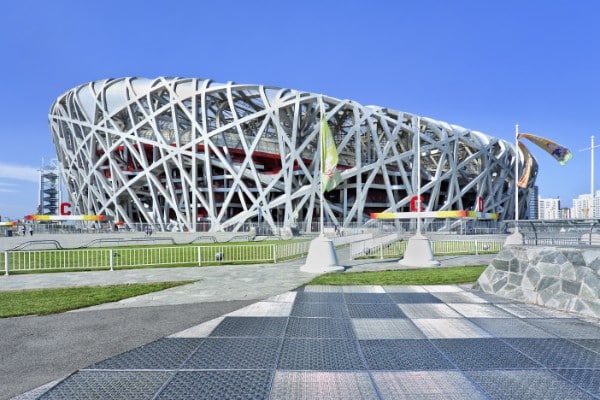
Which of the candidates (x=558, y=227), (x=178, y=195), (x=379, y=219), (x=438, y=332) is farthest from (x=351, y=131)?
(x=438, y=332)

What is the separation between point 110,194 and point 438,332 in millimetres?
53843

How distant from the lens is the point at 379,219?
44.7 meters

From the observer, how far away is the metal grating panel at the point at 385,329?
16.8 ft

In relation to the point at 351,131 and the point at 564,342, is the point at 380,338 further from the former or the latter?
the point at 351,131

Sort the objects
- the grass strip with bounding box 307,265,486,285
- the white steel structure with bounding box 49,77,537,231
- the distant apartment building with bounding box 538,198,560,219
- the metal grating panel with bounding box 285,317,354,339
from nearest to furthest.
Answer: the metal grating panel with bounding box 285,317,354,339 < the grass strip with bounding box 307,265,486,285 < the white steel structure with bounding box 49,77,537,231 < the distant apartment building with bounding box 538,198,560,219

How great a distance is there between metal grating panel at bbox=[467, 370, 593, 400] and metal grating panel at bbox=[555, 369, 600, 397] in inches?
4.4

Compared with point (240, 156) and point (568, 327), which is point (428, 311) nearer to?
point (568, 327)

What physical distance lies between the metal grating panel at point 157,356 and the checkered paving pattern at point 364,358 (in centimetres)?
2

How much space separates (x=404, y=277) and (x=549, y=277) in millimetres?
4168

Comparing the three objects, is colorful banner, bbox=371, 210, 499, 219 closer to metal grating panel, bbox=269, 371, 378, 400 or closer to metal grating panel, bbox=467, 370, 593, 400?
metal grating panel, bbox=467, 370, 593, 400

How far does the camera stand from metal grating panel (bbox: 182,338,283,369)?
13.3ft

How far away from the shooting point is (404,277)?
10.6m

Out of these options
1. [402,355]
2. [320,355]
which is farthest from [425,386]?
[320,355]

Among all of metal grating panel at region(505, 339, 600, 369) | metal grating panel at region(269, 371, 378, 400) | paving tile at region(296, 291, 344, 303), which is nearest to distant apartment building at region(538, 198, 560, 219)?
paving tile at region(296, 291, 344, 303)
